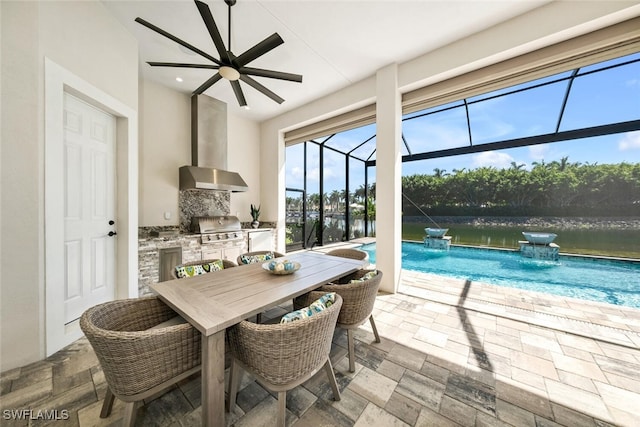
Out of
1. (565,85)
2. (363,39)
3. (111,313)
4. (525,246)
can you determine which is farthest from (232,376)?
(525,246)

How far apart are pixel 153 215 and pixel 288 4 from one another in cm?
365

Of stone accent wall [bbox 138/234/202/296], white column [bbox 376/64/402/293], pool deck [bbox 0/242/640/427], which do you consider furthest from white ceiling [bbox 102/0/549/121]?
pool deck [bbox 0/242/640/427]

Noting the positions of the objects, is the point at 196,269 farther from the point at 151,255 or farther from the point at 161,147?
the point at 161,147

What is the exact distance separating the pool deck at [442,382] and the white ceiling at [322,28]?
341cm

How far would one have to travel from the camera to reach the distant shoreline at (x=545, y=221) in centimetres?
401

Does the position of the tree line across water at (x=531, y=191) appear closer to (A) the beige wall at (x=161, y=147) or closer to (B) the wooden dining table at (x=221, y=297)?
(B) the wooden dining table at (x=221, y=297)

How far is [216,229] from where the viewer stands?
13.0 ft

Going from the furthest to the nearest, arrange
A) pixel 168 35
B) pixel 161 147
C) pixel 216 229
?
pixel 216 229 → pixel 161 147 → pixel 168 35

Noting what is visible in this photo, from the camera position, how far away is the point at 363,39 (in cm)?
270

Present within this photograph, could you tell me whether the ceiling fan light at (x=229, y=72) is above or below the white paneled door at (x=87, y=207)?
above

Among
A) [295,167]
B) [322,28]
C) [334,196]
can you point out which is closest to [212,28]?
[322,28]

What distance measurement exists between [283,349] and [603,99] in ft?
21.4

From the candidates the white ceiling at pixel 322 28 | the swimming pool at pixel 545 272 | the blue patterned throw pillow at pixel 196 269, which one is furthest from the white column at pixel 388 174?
the blue patterned throw pillow at pixel 196 269

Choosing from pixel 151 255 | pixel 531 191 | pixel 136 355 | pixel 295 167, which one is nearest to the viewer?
pixel 136 355
